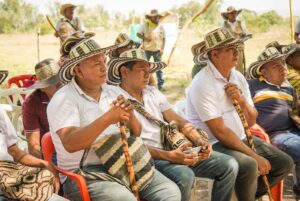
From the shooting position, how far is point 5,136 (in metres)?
2.85

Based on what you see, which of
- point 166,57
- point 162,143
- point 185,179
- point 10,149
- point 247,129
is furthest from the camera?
point 166,57

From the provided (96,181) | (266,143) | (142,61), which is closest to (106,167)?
(96,181)

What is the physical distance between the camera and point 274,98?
4125 millimetres

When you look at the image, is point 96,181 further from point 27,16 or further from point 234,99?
point 27,16

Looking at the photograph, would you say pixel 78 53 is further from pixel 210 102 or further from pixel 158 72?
pixel 158 72

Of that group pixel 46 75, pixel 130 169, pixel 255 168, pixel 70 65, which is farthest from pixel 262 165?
pixel 46 75

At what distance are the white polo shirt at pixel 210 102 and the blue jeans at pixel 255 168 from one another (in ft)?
0.63

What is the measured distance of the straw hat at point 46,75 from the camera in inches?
149

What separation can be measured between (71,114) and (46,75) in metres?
1.26

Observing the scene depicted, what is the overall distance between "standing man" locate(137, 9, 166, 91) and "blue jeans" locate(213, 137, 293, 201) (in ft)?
23.3

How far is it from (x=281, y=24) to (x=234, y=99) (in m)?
31.6

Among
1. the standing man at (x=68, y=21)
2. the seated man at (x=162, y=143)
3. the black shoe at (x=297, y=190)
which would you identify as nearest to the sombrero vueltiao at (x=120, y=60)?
the seated man at (x=162, y=143)

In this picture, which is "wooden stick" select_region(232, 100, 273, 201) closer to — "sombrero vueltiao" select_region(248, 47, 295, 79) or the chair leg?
the chair leg

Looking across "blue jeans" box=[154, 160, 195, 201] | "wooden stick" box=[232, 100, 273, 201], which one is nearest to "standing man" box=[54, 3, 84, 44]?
"wooden stick" box=[232, 100, 273, 201]
